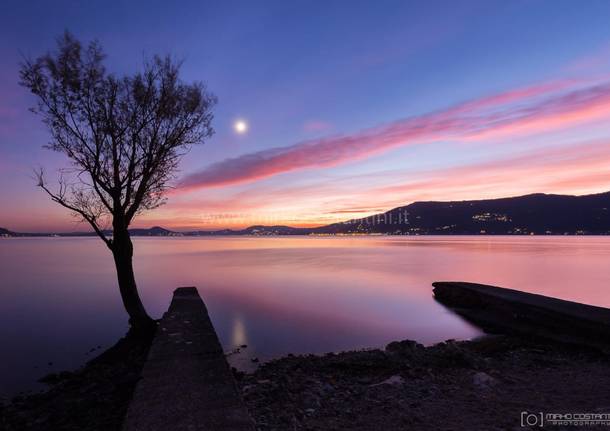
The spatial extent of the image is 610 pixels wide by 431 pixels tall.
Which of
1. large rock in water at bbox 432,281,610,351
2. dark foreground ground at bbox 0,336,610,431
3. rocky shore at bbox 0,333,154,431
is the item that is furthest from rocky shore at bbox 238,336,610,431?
rocky shore at bbox 0,333,154,431

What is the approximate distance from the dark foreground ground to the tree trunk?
3.79 m

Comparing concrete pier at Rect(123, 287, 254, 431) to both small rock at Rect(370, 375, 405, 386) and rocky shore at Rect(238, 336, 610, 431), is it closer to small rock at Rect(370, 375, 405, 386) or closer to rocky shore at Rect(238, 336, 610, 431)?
rocky shore at Rect(238, 336, 610, 431)

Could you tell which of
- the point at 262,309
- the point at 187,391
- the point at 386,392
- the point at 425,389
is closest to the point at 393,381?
the point at 386,392

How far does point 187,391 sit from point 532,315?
14663 mm

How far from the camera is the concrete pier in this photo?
5.35 m

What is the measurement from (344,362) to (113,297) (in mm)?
23893

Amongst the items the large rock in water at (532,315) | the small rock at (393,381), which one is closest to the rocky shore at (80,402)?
the small rock at (393,381)

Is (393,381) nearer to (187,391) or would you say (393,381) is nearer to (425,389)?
(425,389)

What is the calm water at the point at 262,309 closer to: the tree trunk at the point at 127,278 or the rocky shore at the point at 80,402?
the tree trunk at the point at 127,278

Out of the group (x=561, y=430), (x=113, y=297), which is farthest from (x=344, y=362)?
(x=113, y=297)

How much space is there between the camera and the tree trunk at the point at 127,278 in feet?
49.6

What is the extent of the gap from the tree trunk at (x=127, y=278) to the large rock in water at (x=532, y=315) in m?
16.0

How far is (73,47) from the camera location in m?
14.3

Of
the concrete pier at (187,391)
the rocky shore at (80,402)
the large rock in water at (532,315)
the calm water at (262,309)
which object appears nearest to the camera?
the concrete pier at (187,391)
